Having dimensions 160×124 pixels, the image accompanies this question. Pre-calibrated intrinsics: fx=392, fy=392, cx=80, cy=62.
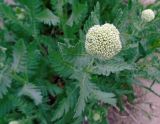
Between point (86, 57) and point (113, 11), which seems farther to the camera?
point (113, 11)

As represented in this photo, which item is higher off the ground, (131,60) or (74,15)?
(74,15)

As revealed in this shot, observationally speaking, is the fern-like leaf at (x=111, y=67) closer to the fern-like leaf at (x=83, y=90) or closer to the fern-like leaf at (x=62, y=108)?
the fern-like leaf at (x=83, y=90)

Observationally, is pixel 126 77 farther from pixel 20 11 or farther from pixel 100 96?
pixel 20 11

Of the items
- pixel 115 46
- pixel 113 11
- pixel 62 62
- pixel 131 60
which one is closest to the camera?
pixel 115 46

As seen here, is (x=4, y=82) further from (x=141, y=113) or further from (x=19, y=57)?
(x=141, y=113)

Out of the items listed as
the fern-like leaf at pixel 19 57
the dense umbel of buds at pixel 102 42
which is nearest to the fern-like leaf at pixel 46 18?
the fern-like leaf at pixel 19 57

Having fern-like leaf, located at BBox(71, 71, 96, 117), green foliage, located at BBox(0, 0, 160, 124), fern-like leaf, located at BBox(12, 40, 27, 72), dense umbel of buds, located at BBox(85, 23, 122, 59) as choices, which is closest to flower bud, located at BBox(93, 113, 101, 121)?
green foliage, located at BBox(0, 0, 160, 124)

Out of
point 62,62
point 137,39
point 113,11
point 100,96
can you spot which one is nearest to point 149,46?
point 137,39
